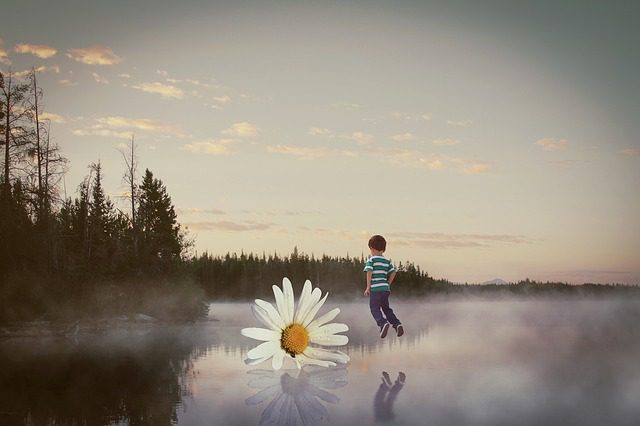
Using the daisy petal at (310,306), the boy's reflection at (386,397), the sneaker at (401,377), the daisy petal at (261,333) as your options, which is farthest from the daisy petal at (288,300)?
the sneaker at (401,377)

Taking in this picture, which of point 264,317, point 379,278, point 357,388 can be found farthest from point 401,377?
point 264,317

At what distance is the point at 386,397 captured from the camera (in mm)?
9508

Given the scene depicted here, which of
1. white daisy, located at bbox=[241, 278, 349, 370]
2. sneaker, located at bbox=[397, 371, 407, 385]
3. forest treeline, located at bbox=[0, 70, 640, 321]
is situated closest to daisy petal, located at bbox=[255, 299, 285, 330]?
white daisy, located at bbox=[241, 278, 349, 370]

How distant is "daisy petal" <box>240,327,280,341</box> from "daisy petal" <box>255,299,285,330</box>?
0.14m

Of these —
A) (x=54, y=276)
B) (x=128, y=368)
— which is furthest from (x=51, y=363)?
(x=54, y=276)

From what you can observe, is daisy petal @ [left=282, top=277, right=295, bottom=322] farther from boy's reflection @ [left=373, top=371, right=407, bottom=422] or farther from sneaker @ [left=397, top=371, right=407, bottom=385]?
sneaker @ [left=397, top=371, right=407, bottom=385]

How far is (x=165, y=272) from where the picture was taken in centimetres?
5803

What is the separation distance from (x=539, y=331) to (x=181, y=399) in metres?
17.5

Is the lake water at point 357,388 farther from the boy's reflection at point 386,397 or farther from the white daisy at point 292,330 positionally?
the white daisy at point 292,330

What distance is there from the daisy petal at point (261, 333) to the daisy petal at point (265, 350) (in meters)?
0.09

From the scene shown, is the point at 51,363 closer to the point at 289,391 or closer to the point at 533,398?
the point at 289,391

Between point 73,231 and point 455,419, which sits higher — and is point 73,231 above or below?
above

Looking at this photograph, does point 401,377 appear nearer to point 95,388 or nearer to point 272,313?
point 272,313

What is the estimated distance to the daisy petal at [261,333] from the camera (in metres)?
9.67
